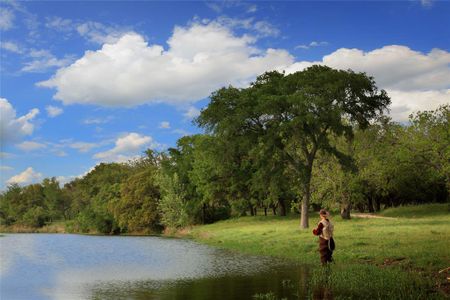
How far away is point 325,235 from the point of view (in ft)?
60.0

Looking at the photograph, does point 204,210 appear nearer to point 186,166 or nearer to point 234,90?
A: point 186,166

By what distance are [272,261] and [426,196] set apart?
6496cm

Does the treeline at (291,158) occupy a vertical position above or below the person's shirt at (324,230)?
above

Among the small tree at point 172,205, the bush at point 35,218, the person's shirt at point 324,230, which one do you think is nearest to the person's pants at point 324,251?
the person's shirt at point 324,230

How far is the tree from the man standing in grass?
2076 centimetres

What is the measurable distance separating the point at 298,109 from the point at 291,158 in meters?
5.54

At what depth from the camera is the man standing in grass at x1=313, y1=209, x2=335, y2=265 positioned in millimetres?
18312

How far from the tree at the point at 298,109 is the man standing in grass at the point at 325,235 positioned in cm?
2076

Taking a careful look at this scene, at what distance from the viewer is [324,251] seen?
1880cm

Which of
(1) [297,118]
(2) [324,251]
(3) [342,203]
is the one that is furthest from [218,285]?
(3) [342,203]

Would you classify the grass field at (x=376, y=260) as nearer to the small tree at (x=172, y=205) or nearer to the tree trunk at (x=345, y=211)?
the tree trunk at (x=345, y=211)

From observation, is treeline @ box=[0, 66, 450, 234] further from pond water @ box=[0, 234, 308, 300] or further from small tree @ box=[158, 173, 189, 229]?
pond water @ box=[0, 234, 308, 300]

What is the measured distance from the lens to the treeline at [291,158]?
4109 cm

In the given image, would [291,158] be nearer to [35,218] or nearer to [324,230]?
[324,230]
